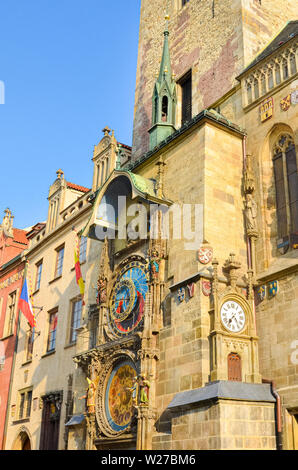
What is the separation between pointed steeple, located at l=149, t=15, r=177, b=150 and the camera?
60.5 ft

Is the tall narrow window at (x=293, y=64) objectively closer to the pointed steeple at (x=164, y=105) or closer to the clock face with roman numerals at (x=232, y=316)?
the pointed steeple at (x=164, y=105)

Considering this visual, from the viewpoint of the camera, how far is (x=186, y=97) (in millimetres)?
19859

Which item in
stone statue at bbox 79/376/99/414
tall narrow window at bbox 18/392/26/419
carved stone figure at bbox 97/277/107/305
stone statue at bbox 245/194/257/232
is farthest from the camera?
tall narrow window at bbox 18/392/26/419

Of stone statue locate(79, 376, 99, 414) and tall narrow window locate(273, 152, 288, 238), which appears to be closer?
tall narrow window locate(273, 152, 288, 238)

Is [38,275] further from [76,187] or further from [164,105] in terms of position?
[164,105]

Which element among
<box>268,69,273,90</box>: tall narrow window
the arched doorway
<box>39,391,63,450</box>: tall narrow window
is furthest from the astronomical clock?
the arched doorway

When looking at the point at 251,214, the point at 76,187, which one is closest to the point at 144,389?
the point at 251,214

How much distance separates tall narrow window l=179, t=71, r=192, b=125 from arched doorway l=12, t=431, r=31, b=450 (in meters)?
13.6

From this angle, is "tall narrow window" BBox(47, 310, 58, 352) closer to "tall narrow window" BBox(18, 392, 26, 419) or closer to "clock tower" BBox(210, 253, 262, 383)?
"tall narrow window" BBox(18, 392, 26, 419)

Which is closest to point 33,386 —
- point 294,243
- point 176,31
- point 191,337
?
point 191,337

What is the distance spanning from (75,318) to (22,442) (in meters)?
5.69

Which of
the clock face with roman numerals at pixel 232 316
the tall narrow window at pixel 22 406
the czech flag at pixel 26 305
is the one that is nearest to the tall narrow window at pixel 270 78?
the clock face with roman numerals at pixel 232 316
